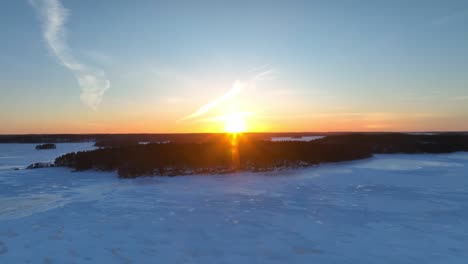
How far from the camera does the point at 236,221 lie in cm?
985

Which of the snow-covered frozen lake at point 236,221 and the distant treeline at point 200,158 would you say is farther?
the distant treeline at point 200,158

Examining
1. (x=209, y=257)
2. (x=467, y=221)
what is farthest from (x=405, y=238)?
(x=209, y=257)

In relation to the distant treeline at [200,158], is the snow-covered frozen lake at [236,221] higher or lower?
lower

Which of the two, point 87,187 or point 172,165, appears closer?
point 87,187

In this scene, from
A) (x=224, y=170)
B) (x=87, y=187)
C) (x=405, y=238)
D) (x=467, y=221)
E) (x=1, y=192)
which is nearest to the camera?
(x=405, y=238)

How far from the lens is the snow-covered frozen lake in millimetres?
7250

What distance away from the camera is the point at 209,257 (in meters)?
7.07

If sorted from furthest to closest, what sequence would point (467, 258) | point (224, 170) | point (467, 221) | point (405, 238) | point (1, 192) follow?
point (224, 170) < point (1, 192) < point (467, 221) < point (405, 238) < point (467, 258)

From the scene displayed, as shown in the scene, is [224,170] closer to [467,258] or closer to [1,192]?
[1,192]

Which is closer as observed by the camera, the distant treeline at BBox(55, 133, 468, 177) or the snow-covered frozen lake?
the snow-covered frozen lake

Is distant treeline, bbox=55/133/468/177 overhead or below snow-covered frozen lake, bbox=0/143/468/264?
overhead

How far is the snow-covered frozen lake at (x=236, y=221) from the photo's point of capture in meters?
7.25

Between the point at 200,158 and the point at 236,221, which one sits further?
the point at 200,158

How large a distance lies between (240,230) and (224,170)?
12.6 m
